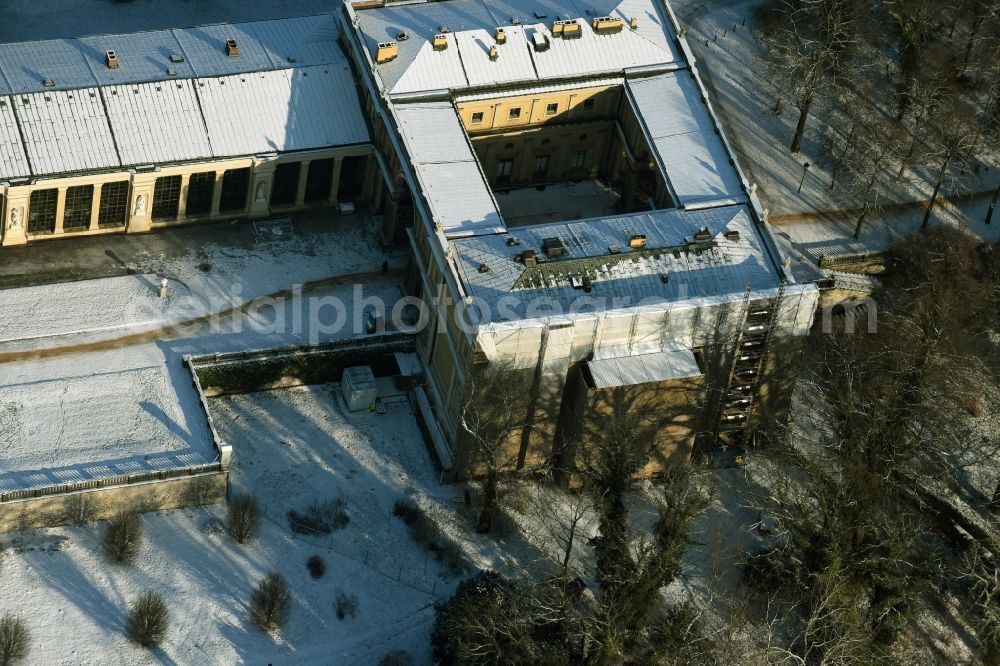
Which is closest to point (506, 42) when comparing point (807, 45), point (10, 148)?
point (807, 45)

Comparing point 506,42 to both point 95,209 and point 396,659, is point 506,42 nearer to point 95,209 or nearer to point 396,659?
point 95,209

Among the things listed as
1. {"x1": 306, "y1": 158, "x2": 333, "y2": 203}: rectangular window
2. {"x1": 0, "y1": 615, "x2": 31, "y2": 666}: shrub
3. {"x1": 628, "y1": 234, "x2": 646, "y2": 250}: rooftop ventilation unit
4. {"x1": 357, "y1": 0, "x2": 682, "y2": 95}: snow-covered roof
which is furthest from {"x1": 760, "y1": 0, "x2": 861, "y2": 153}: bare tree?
{"x1": 0, "y1": 615, "x2": 31, "y2": 666}: shrub

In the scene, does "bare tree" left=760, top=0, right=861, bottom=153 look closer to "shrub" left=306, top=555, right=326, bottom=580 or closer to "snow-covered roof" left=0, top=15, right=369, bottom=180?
"snow-covered roof" left=0, top=15, right=369, bottom=180

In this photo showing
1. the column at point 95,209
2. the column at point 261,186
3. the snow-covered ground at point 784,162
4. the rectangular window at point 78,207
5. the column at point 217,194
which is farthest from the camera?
the snow-covered ground at point 784,162

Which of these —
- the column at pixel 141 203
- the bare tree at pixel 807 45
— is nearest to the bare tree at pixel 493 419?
the column at pixel 141 203

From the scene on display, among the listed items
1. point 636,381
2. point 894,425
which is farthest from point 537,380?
point 894,425

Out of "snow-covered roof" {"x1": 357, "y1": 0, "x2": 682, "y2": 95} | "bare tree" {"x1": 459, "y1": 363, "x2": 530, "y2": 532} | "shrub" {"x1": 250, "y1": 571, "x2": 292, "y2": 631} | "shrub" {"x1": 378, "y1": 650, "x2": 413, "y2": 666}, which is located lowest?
"shrub" {"x1": 378, "y1": 650, "x2": 413, "y2": 666}

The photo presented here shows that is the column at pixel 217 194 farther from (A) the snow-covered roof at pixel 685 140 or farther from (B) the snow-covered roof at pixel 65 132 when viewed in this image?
→ (A) the snow-covered roof at pixel 685 140
